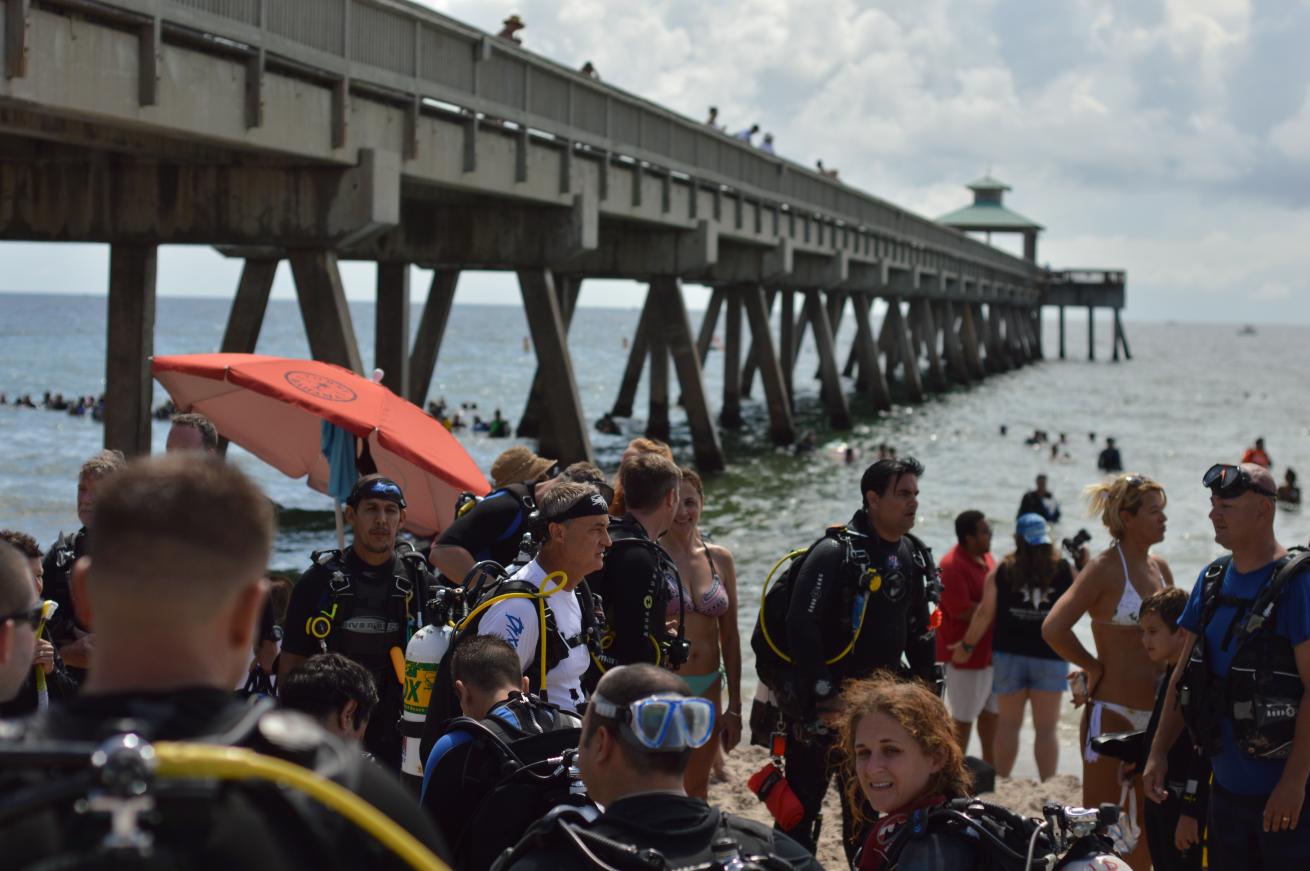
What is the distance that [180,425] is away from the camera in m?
6.46

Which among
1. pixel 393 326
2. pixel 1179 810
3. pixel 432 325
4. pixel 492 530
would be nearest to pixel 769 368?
pixel 432 325

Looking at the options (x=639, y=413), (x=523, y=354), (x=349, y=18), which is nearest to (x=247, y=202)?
(x=349, y=18)

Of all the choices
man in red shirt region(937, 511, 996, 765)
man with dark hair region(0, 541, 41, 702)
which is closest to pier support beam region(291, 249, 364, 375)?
man in red shirt region(937, 511, 996, 765)

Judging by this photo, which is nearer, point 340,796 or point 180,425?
point 340,796

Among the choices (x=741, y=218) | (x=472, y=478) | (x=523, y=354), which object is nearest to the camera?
(x=472, y=478)

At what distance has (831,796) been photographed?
9.20m

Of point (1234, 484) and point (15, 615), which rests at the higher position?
point (1234, 484)

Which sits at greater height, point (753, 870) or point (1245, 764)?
point (753, 870)

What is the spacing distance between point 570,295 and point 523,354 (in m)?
Answer: 88.9

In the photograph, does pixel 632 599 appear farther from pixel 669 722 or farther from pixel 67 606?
pixel 669 722

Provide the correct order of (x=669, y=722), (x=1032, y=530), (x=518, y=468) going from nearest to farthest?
(x=669, y=722) → (x=518, y=468) → (x=1032, y=530)

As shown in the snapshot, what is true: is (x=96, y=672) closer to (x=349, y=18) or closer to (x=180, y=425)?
(x=180, y=425)

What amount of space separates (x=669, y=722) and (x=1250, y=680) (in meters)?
2.81

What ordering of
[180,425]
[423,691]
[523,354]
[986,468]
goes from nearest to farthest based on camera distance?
[423,691], [180,425], [986,468], [523,354]
